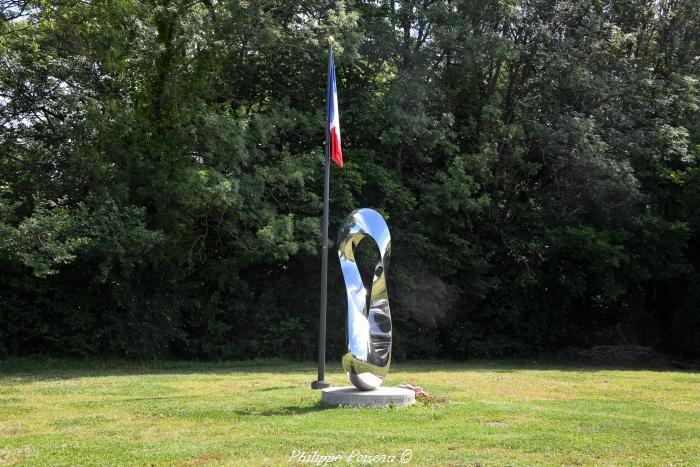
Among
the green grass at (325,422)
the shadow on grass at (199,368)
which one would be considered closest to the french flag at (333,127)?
the green grass at (325,422)

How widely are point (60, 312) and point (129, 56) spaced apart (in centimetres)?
648

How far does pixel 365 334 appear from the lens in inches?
416

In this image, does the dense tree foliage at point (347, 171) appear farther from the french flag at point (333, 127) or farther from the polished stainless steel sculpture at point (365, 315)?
the polished stainless steel sculpture at point (365, 315)

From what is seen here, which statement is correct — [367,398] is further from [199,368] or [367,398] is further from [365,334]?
[199,368]

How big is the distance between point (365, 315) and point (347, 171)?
9.84 m

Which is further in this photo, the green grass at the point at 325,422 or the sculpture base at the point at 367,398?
the sculpture base at the point at 367,398

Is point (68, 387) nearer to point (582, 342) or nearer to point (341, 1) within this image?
point (341, 1)

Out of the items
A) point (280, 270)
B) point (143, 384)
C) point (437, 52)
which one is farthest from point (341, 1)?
point (143, 384)

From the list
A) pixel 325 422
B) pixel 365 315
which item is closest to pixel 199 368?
pixel 365 315

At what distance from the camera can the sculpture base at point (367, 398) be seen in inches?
401

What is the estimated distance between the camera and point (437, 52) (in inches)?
869

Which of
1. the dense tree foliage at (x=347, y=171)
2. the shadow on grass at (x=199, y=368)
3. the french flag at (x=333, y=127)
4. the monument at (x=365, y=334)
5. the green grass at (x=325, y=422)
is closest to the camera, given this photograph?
the green grass at (x=325, y=422)

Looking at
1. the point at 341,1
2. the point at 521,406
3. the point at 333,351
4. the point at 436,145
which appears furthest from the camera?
the point at 436,145

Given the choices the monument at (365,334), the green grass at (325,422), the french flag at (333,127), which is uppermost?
the french flag at (333,127)
